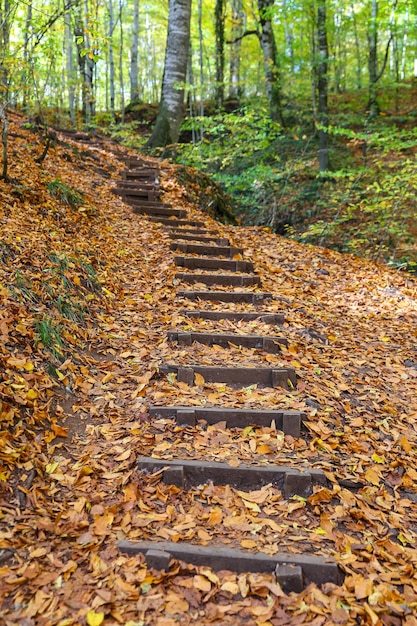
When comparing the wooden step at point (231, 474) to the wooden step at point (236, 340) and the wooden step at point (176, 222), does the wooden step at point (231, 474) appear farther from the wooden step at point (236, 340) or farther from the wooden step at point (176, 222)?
the wooden step at point (176, 222)

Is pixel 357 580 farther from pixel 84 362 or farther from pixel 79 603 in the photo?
pixel 84 362

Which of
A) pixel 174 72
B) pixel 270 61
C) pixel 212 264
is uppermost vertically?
pixel 270 61

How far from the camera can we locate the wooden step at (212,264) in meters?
6.77

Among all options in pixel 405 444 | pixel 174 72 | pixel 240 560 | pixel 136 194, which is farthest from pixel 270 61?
pixel 240 560

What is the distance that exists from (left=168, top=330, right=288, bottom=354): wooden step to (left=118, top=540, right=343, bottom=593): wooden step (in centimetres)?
245

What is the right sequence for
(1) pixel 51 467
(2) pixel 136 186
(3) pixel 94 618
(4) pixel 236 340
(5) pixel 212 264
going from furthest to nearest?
(2) pixel 136 186, (5) pixel 212 264, (4) pixel 236 340, (1) pixel 51 467, (3) pixel 94 618

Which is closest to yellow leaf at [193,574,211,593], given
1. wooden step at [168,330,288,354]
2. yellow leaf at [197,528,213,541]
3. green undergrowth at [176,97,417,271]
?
yellow leaf at [197,528,213,541]

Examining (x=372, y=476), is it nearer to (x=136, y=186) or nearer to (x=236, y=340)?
(x=236, y=340)

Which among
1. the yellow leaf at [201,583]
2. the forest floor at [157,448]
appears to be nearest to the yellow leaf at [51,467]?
the forest floor at [157,448]

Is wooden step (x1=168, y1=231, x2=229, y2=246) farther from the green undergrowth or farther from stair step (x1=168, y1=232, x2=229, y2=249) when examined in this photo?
the green undergrowth

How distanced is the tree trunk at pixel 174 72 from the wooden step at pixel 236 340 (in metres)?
8.79

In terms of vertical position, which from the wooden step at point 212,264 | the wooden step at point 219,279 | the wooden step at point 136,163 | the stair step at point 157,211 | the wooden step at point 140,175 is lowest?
the wooden step at point 219,279

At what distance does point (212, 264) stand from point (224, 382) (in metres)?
3.07

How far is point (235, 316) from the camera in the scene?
537 centimetres
